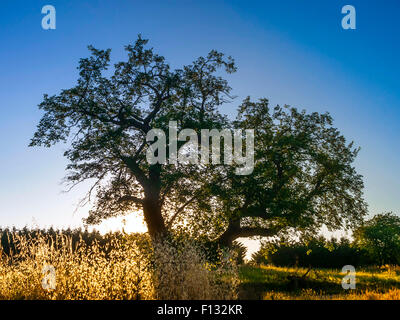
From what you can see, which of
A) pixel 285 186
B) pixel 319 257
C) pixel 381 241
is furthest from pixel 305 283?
pixel 381 241

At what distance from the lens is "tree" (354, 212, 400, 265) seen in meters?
21.3

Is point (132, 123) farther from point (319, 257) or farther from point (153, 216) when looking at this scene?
point (319, 257)

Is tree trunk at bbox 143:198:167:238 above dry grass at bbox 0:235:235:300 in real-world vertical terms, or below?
above

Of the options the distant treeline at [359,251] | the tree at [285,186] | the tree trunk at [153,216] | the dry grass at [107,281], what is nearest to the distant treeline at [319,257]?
the distant treeline at [359,251]

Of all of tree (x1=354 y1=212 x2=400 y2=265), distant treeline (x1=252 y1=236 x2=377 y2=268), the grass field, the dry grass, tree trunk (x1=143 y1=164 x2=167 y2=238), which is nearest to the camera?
the dry grass

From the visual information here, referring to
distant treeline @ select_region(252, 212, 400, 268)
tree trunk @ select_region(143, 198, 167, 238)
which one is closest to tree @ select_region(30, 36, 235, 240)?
tree trunk @ select_region(143, 198, 167, 238)

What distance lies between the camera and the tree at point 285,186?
14727 millimetres

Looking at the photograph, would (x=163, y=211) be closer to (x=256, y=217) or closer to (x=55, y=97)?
(x=256, y=217)

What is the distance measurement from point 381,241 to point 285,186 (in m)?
9.70

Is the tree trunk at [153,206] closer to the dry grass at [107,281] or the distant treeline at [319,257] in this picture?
the dry grass at [107,281]

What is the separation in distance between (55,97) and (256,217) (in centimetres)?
1147

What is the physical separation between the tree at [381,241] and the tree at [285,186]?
4072mm

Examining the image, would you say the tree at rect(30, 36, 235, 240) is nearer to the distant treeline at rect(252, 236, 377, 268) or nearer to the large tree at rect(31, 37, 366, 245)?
the large tree at rect(31, 37, 366, 245)

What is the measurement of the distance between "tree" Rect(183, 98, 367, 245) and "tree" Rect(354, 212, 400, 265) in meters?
4.07
